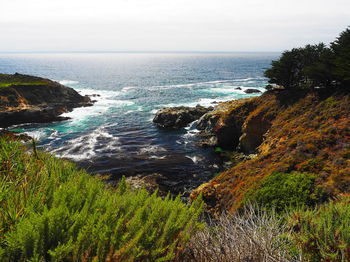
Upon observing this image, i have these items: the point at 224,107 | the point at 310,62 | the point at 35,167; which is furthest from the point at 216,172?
the point at 35,167

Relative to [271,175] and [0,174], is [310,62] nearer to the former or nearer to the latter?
[271,175]

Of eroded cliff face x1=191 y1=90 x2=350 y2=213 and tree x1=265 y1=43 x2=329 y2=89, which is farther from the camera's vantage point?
tree x1=265 y1=43 x2=329 y2=89

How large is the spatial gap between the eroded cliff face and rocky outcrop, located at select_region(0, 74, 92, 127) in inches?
1652

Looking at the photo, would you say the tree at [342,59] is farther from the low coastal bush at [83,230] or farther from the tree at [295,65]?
the low coastal bush at [83,230]

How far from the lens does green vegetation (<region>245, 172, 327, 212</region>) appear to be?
39.3ft

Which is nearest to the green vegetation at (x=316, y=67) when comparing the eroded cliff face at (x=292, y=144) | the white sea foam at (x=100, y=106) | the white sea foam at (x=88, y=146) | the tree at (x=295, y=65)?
the tree at (x=295, y=65)

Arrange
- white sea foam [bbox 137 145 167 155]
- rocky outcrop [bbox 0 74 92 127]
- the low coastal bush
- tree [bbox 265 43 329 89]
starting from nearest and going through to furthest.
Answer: the low coastal bush < tree [bbox 265 43 329 89] < white sea foam [bbox 137 145 167 155] < rocky outcrop [bbox 0 74 92 127]

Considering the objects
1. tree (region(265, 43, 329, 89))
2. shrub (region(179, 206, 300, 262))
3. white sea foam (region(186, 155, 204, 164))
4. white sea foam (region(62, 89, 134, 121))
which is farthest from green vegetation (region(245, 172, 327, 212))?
white sea foam (region(62, 89, 134, 121))

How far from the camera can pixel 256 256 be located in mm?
5031

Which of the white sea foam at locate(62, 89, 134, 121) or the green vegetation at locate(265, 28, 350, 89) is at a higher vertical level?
the green vegetation at locate(265, 28, 350, 89)

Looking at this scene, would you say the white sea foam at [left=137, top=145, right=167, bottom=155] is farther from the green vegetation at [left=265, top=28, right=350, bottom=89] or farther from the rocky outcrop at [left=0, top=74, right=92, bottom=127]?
the rocky outcrop at [left=0, top=74, right=92, bottom=127]

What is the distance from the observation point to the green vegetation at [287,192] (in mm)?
11969

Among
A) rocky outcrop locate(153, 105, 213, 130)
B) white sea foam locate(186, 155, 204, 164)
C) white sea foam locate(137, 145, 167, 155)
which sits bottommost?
white sea foam locate(186, 155, 204, 164)

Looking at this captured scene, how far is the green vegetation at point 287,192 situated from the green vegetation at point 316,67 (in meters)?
14.9
